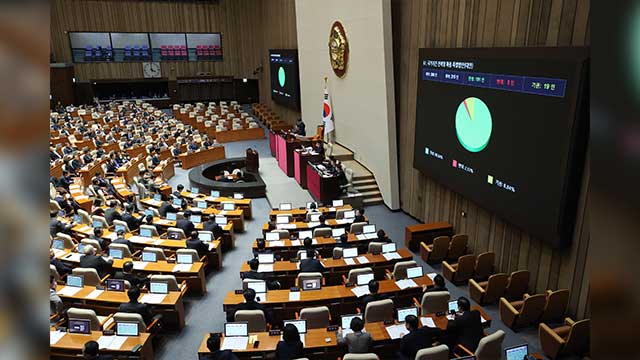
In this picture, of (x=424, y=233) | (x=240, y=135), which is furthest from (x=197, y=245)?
(x=240, y=135)

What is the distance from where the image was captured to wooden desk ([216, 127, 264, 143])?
71.2ft

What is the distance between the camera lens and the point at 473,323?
228 inches

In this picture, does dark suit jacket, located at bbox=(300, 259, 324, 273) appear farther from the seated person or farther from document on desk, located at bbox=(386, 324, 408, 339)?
the seated person

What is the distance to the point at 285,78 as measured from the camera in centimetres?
2205

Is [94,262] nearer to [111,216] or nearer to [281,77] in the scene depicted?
[111,216]

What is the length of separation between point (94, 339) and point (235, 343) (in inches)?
73.3

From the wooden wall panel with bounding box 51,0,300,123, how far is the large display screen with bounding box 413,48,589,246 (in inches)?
615

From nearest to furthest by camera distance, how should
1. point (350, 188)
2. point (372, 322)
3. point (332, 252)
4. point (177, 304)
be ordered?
1. point (372, 322)
2. point (177, 304)
3. point (332, 252)
4. point (350, 188)

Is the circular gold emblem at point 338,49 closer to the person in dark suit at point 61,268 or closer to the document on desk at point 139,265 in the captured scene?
the document on desk at point 139,265

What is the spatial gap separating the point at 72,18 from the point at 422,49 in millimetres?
24584

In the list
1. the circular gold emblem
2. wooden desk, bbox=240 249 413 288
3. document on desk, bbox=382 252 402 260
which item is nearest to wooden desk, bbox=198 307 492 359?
wooden desk, bbox=240 249 413 288
